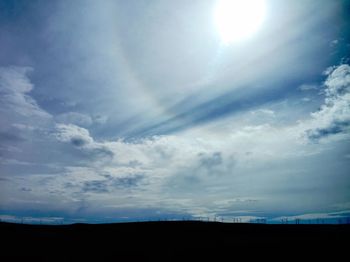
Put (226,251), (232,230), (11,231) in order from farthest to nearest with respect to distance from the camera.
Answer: (232,230)
(11,231)
(226,251)

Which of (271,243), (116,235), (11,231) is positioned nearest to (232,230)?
(271,243)

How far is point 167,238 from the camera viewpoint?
58062 mm

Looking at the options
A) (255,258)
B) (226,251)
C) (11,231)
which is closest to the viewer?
(255,258)

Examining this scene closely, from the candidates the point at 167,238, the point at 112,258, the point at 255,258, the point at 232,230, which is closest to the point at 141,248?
the point at 112,258

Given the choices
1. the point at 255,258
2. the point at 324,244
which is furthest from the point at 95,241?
the point at 324,244

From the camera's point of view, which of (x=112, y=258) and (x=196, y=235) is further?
(x=196, y=235)

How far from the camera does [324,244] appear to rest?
50.5 metres

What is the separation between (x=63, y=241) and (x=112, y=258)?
→ 56.0 ft

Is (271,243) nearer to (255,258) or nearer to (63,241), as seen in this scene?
(255,258)

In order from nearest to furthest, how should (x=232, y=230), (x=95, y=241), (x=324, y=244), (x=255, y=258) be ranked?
(x=255, y=258), (x=324, y=244), (x=95, y=241), (x=232, y=230)

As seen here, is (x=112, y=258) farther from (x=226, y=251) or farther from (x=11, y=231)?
(x=11, y=231)

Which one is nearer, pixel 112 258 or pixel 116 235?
pixel 112 258

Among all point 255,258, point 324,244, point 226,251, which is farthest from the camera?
point 324,244

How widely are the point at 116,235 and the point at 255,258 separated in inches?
1303
